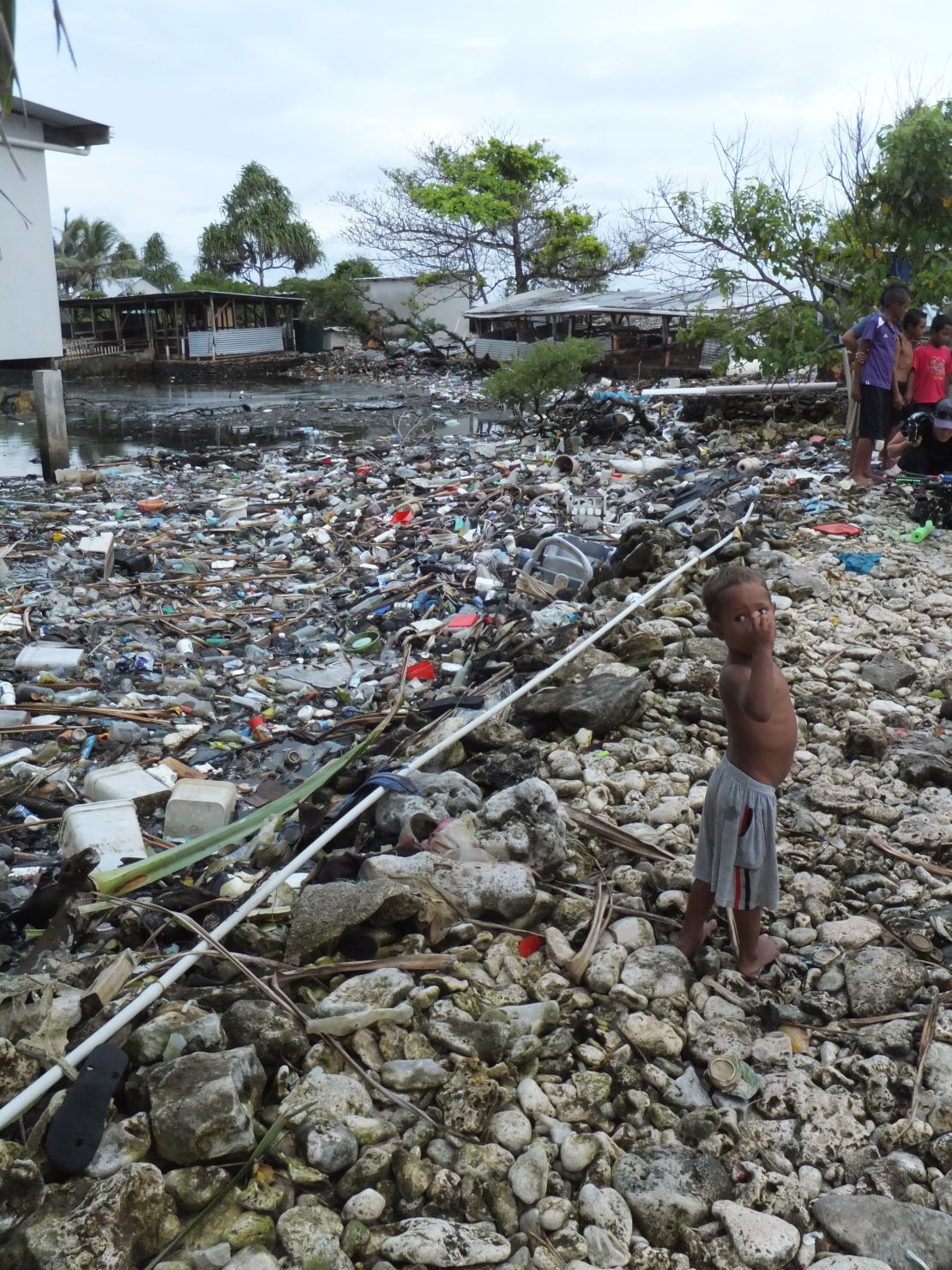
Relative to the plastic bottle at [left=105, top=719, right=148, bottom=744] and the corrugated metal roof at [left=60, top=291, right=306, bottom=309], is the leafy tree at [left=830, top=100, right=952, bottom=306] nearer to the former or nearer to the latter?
the plastic bottle at [left=105, top=719, right=148, bottom=744]

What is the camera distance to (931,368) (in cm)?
699

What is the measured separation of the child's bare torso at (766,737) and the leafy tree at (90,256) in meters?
50.4

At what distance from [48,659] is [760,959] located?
435 cm

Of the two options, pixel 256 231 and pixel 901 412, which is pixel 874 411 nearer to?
pixel 901 412

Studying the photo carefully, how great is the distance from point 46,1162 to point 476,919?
1.12 m

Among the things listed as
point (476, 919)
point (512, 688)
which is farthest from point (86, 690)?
point (476, 919)

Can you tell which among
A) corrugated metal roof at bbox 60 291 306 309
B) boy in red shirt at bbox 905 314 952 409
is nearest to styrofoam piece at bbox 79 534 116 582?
boy in red shirt at bbox 905 314 952 409

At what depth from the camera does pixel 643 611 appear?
16.4 ft

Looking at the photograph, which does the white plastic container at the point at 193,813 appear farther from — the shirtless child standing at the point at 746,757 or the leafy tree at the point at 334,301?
the leafy tree at the point at 334,301

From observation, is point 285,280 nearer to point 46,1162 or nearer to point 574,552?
point 574,552

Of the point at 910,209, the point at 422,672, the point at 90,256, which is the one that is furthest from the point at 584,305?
the point at 90,256

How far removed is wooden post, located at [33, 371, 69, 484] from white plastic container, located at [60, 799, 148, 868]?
10.5m

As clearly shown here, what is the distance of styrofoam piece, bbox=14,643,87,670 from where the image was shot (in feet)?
17.5

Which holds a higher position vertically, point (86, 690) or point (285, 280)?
point (285, 280)
